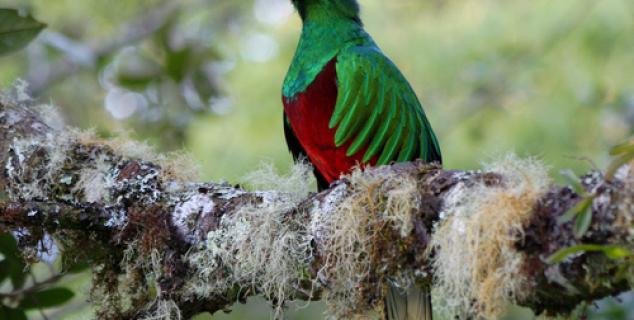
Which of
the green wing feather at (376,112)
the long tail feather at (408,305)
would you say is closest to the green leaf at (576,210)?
the long tail feather at (408,305)

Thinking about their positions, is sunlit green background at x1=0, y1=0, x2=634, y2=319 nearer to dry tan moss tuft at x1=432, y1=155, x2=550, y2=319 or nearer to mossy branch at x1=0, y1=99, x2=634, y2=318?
mossy branch at x1=0, y1=99, x2=634, y2=318

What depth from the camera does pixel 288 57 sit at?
5961 millimetres

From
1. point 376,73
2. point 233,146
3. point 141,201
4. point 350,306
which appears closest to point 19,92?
point 141,201

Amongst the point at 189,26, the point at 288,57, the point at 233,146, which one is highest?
the point at 189,26

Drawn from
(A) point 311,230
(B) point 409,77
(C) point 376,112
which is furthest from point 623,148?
(B) point 409,77

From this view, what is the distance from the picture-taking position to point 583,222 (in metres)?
1.47

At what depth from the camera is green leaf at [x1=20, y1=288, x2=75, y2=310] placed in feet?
8.01

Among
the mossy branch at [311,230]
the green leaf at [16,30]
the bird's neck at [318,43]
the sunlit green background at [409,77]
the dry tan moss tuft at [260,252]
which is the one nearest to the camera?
the mossy branch at [311,230]

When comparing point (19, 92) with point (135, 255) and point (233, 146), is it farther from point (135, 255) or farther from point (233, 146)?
point (233, 146)

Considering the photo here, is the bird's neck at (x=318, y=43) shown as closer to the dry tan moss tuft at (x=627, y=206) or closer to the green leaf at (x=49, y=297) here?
the green leaf at (x=49, y=297)

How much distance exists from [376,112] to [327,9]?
63 centimetres

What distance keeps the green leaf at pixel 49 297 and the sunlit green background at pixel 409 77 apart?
2032mm

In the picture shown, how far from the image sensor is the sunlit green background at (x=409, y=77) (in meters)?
4.54

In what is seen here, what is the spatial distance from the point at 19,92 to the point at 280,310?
142cm
